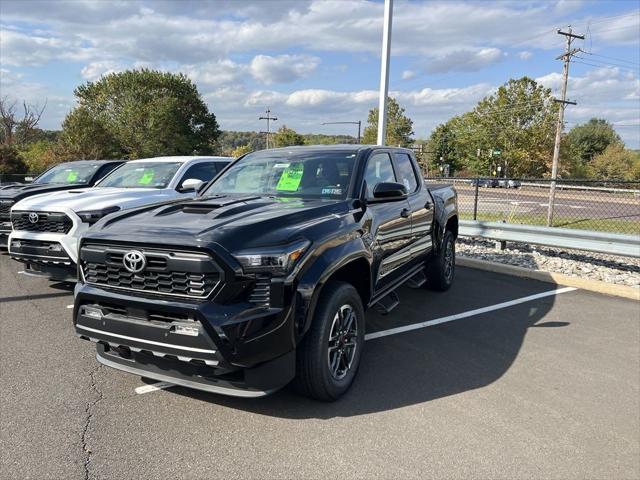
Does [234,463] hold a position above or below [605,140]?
below

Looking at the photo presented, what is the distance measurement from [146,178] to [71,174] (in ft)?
10.4

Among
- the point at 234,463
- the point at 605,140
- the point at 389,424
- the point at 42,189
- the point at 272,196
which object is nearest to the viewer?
the point at 234,463

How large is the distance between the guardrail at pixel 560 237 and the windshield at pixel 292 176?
5351 mm

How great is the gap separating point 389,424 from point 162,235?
1973mm

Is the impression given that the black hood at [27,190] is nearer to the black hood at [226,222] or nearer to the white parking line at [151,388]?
the black hood at [226,222]

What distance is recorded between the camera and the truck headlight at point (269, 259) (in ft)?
9.65

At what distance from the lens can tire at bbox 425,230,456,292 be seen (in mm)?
6527

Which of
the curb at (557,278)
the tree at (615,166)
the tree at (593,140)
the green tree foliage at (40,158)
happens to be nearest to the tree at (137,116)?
the green tree foliage at (40,158)

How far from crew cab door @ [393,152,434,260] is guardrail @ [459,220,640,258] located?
3446 millimetres

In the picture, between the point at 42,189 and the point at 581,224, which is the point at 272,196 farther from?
the point at 581,224

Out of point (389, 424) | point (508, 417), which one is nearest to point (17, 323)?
point (389, 424)

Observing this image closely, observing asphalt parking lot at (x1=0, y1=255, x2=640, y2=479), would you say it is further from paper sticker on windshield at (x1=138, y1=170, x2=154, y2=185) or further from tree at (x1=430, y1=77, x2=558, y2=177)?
tree at (x1=430, y1=77, x2=558, y2=177)

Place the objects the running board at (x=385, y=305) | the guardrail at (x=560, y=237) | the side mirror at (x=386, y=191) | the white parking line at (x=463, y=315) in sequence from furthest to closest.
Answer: the guardrail at (x=560, y=237) → the white parking line at (x=463, y=315) → the running board at (x=385, y=305) → the side mirror at (x=386, y=191)

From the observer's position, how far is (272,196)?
425 cm
